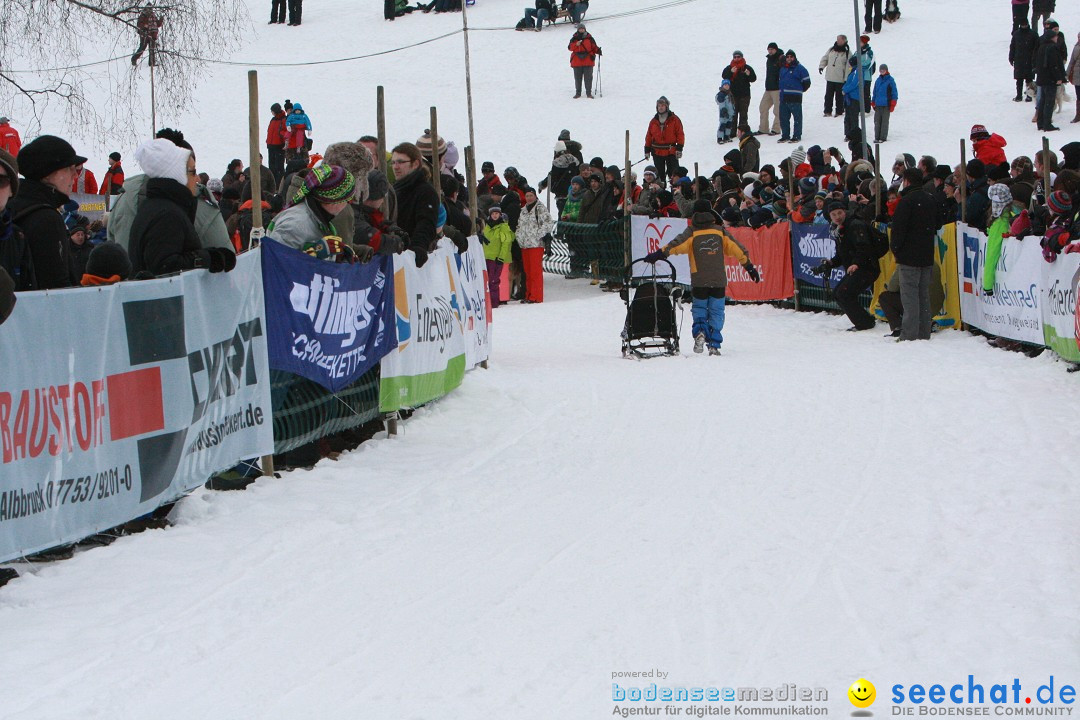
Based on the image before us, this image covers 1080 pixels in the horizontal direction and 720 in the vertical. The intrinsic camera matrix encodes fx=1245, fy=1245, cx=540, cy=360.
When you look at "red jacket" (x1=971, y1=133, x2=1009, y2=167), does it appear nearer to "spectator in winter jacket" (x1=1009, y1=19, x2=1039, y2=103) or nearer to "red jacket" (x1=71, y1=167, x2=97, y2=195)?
"spectator in winter jacket" (x1=1009, y1=19, x2=1039, y2=103)

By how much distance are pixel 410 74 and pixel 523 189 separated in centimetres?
1692

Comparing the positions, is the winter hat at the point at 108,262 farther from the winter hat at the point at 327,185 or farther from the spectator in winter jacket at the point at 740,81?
the spectator in winter jacket at the point at 740,81

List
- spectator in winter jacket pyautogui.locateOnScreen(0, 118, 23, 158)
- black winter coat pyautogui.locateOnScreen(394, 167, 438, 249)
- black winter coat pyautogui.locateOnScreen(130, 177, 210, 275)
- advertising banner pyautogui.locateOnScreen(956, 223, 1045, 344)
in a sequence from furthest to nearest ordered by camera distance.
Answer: spectator in winter jacket pyautogui.locateOnScreen(0, 118, 23, 158) < advertising banner pyautogui.locateOnScreen(956, 223, 1045, 344) < black winter coat pyautogui.locateOnScreen(394, 167, 438, 249) < black winter coat pyautogui.locateOnScreen(130, 177, 210, 275)

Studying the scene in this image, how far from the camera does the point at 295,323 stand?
24.6 feet

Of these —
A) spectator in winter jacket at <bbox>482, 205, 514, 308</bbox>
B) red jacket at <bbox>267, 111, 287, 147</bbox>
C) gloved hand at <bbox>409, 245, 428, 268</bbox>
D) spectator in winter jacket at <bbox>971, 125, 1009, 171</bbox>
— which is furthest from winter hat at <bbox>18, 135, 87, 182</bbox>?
red jacket at <bbox>267, 111, 287, 147</bbox>

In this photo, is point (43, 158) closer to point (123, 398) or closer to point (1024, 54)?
point (123, 398)

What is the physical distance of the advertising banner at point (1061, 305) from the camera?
35.1ft

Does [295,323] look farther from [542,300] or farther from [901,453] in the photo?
[542,300]

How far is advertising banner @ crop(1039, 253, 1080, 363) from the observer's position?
35.1 feet

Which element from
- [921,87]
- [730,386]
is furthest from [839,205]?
[921,87]

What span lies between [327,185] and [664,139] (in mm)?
18143

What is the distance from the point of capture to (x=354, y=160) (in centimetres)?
863

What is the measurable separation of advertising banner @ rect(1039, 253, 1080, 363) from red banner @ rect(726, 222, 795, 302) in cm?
662

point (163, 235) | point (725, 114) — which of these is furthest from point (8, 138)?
point (725, 114)
